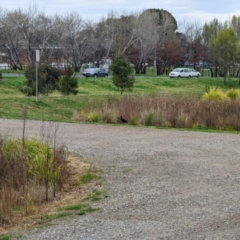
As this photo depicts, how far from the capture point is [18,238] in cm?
577

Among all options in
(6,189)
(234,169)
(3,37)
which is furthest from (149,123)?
(3,37)

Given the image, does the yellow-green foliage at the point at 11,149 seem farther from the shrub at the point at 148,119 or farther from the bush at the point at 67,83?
the bush at the point at 67,83

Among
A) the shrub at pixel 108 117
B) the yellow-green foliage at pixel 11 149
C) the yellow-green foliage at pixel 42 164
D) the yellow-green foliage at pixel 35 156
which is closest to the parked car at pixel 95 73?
the shrub at pixel 108 117

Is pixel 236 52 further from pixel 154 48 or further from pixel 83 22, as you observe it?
pixel 83 22

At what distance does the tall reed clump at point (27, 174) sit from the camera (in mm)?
7133

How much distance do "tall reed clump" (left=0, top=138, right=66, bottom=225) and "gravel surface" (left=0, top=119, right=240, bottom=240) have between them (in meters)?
0.82

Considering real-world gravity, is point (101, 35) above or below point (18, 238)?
above

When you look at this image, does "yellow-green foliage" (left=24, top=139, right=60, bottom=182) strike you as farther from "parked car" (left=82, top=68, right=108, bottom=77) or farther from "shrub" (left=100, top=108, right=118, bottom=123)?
"parked car" (left=82, top=68, right=108, bottom=77)

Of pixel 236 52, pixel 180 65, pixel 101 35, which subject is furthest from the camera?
pixel 180 65

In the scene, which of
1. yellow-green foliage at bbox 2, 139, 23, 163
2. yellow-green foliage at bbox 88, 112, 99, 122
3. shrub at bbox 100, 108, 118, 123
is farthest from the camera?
yellow-green foliage at bbox 88, 112, 99, 122

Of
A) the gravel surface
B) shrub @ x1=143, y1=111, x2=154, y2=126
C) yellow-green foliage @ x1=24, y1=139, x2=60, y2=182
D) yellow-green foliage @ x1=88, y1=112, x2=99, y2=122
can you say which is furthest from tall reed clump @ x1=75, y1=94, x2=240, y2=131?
yellow-green foliage @ x1=24, y1=139, x2=60, y2=182

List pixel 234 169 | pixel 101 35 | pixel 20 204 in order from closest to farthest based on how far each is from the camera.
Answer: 1. pixel 20 204
2. pixel 234 169
3. pixel 101 35

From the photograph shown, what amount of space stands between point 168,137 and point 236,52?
137ft

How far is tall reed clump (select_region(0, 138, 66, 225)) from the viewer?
7.13 meters
